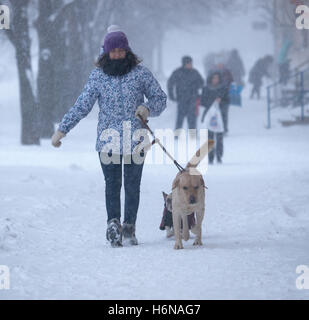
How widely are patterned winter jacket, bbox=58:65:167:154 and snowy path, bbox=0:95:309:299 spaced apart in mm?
1062

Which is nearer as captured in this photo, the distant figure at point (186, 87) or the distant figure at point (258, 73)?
the distant figure at point (186, 87)

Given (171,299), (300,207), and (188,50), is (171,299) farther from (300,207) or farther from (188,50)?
(188,50)

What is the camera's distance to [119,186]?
688cm

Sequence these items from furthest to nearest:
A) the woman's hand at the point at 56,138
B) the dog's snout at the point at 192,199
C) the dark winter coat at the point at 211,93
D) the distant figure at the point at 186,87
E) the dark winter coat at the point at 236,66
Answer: the dark winter coat at the point at 236,66, the distant figure at the point at 186,87, the dark winter coat at the point at 211,93, the woman's hand at the point at 56,138, the dog's snout at the point at 192,199

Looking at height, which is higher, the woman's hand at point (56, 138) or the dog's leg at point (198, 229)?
the woman's hand at point (56, 138)

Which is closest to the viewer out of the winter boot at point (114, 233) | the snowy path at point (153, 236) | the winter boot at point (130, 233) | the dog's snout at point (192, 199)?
the snowy path at point (153, 236)

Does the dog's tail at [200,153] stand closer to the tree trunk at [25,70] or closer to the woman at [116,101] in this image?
the woman at [116,101]

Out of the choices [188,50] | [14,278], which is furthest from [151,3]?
[188,50]

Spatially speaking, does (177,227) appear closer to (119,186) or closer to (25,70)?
(119,186)

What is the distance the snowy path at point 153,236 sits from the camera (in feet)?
17.3

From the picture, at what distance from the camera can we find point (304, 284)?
526cm

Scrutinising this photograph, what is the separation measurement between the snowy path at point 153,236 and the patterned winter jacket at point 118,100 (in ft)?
3.49

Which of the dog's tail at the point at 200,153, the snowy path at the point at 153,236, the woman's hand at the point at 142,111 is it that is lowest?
the snowy path at the point at 153,236

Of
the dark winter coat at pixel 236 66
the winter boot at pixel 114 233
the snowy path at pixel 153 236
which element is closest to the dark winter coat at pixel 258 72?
the dark winter coat at pixel 236 66
